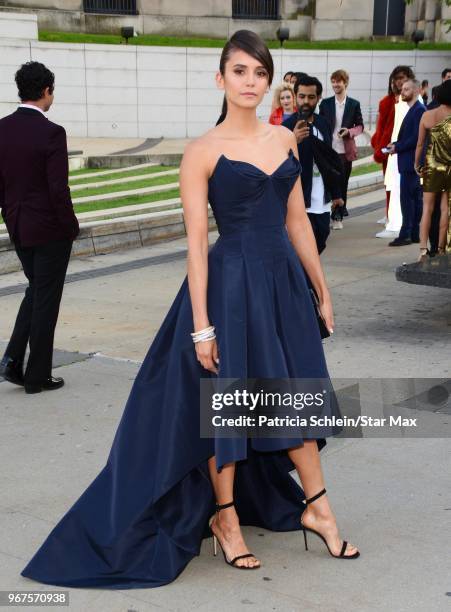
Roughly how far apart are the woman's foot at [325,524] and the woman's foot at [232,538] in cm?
26

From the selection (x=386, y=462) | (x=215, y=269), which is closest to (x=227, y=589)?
(x=215, y=269)

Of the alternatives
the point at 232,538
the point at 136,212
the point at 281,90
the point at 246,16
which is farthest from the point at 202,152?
the point at 246,16

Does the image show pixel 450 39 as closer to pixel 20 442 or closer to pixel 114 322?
pixel 114 322

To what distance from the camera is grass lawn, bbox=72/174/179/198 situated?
48.4ft

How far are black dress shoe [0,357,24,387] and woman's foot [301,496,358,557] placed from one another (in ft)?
9.35

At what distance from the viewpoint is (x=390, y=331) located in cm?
753

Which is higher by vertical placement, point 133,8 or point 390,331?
point 133,8

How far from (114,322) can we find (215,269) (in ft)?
13.9

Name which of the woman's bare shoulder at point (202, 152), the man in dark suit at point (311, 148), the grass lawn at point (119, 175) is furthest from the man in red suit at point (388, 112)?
the woman's bare shoulder at point (202, 152)

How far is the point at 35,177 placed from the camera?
19.5ft

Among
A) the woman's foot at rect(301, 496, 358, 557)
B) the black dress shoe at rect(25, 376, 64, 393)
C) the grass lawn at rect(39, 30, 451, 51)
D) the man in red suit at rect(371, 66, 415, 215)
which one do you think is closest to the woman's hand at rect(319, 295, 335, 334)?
the woman's foot at rect(301, 496, 358, 557)

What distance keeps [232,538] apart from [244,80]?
5.72 feet

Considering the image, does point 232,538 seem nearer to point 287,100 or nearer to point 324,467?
point 324,467

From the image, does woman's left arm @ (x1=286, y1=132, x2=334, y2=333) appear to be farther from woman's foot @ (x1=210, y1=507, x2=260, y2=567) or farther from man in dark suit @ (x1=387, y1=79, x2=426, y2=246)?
man in dark suit @ (x1=387, y1=79, x2=426, y2=246)
